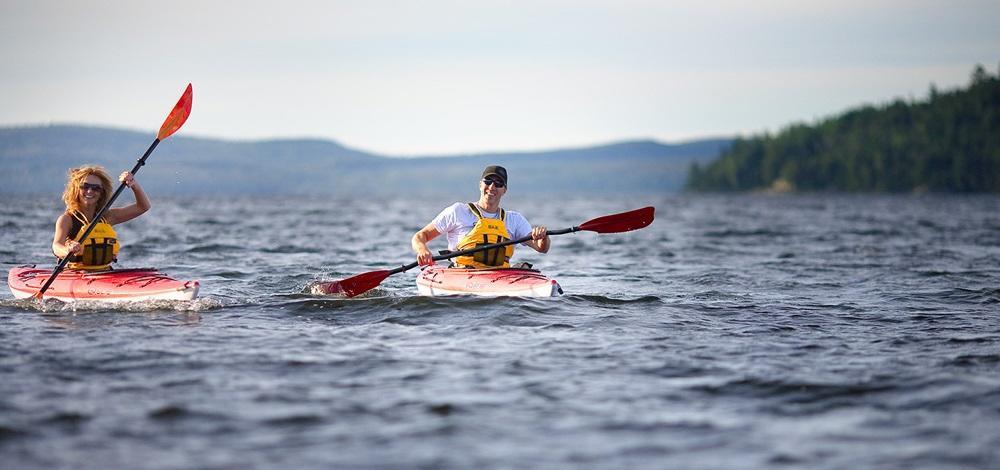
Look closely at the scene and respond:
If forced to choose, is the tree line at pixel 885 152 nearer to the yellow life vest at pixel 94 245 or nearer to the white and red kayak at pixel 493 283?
the white and red kayak at pixel 493 283

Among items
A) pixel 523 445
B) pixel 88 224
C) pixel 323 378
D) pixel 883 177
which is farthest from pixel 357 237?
pixel 883 177

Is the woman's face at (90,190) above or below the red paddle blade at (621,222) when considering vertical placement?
above

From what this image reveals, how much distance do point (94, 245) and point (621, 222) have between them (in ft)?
20.9

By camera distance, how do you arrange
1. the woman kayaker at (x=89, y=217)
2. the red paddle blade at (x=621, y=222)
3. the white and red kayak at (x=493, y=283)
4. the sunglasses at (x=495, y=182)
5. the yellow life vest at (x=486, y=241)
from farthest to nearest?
the red paddle blade at (x=621, y=222) < the yellow life vest at (x=486, y=241) < the sunglasses at (x=495, y=182) < the white and red kayak at (x=493, y=283) < the woman kayaker at (x=89, y=217)

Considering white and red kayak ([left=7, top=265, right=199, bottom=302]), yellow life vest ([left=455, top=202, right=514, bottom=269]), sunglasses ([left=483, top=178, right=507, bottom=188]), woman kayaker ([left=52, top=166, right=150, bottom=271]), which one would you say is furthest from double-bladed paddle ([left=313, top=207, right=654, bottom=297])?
woman kayaker ([left=52, top=166, right=150, bottom=271])

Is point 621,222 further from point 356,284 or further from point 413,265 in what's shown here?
point 356,284

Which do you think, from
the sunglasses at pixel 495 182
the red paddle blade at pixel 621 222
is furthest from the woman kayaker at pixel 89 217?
the red paddle blade at pixel 621 222

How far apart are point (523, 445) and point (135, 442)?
2.35 meters

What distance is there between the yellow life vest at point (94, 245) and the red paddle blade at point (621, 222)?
18.6 feet

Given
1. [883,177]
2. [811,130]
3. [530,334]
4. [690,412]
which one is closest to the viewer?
[690,412]

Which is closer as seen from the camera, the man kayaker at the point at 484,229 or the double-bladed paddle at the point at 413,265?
the man kayaker at the point at 484,229

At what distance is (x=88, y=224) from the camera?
40.3 ft

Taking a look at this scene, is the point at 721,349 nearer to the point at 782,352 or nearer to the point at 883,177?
the point at 782,352

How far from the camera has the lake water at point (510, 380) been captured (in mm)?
6375
